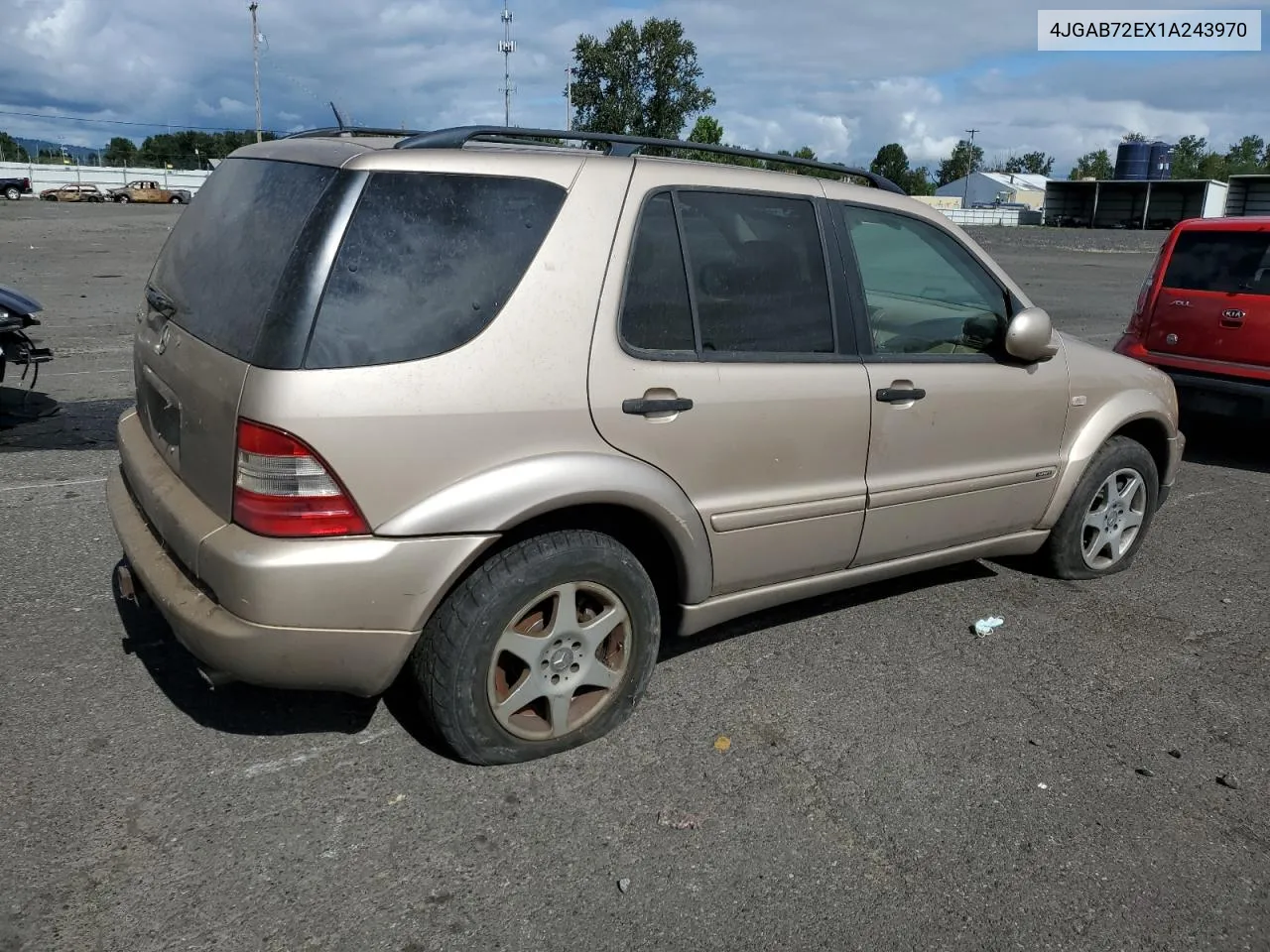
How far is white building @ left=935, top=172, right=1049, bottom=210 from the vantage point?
10544 cm

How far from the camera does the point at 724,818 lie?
298 cm

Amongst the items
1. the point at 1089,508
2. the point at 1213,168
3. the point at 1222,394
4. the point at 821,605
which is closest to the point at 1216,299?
the point at 1222,394

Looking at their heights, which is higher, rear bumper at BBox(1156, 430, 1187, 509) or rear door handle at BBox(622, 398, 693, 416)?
rear door handle at BBox(622, 398, 693, 416)

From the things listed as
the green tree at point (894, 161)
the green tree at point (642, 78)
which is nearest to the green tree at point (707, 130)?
the green tree at point (642, 78)

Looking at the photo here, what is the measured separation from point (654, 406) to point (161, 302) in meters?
1.66

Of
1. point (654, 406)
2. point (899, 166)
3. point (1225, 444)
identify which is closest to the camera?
point (654, 406)

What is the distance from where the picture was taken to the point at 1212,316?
712 cm

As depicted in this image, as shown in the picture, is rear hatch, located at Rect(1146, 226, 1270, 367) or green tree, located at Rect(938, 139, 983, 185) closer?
rear hatch, located at Rect(1146, 226, 1270, 367)

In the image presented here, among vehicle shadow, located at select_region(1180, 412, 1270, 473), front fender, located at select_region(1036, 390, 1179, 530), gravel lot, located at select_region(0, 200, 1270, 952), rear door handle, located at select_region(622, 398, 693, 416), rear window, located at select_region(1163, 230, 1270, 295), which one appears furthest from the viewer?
vehicle shadow, located at select_region(1180, 412, 1270, 473)

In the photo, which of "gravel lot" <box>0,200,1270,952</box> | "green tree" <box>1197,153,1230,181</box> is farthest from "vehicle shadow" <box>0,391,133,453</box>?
"green tree" <box>1197,153,1230,181</box>

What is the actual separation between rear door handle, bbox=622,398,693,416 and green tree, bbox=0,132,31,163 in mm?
89106

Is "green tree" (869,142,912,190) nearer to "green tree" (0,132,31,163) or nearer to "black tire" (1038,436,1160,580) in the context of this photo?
"green tree" (0,132,31,163)

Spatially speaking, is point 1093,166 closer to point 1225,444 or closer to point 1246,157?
point 1246,157

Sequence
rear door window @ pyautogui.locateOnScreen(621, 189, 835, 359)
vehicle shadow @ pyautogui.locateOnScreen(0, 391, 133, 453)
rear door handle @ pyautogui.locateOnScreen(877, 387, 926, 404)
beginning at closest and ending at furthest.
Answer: rear door window @ pyautogui.locateOnScreen(621, 189, 835, 359) → rear door handle @ pyautogui.locateOnScreen(877, 387, 926, 404) → vehicle shadow @ pyautogui.locateOnScreen(0, 391, 133, 453)
